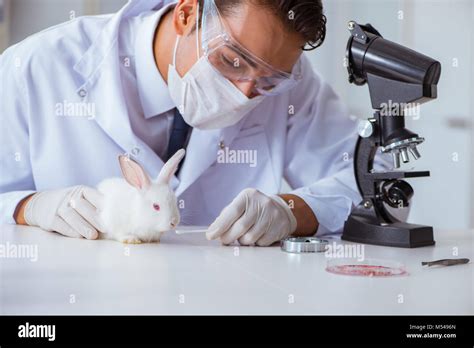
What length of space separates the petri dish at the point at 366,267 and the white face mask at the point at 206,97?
24.2 inches

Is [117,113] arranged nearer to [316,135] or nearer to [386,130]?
[316,135]

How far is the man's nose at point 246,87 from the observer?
5.44 ft

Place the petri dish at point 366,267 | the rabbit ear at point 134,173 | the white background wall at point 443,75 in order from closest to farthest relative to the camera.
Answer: the petri dish at point 366,267 < the rabbit ear at point 134,173 < the white background wall at point 443,75

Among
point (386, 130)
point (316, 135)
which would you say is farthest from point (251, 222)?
point (316, 135)

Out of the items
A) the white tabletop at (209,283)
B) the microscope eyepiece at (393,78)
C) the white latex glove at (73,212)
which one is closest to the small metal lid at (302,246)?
the white tabletop at (209,283)

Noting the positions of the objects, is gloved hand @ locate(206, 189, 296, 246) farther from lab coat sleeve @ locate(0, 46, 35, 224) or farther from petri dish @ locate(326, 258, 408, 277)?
lab coat sleeve @ locate(0, 46, 35, 224)

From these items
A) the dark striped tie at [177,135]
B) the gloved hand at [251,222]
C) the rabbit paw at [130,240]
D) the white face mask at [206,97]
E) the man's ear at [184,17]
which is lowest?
the rabbit paw at [130,240]

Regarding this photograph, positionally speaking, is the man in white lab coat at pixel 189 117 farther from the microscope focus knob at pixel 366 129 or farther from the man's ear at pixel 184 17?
the microscope focus knob at pixel 366 129

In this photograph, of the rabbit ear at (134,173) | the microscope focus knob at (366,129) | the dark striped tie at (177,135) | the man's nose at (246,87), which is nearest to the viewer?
the rabbit ear at (134,173)

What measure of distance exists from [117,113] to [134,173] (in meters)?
0.49

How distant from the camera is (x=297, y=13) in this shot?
152cm

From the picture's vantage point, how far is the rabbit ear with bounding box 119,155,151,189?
4.47 ft
